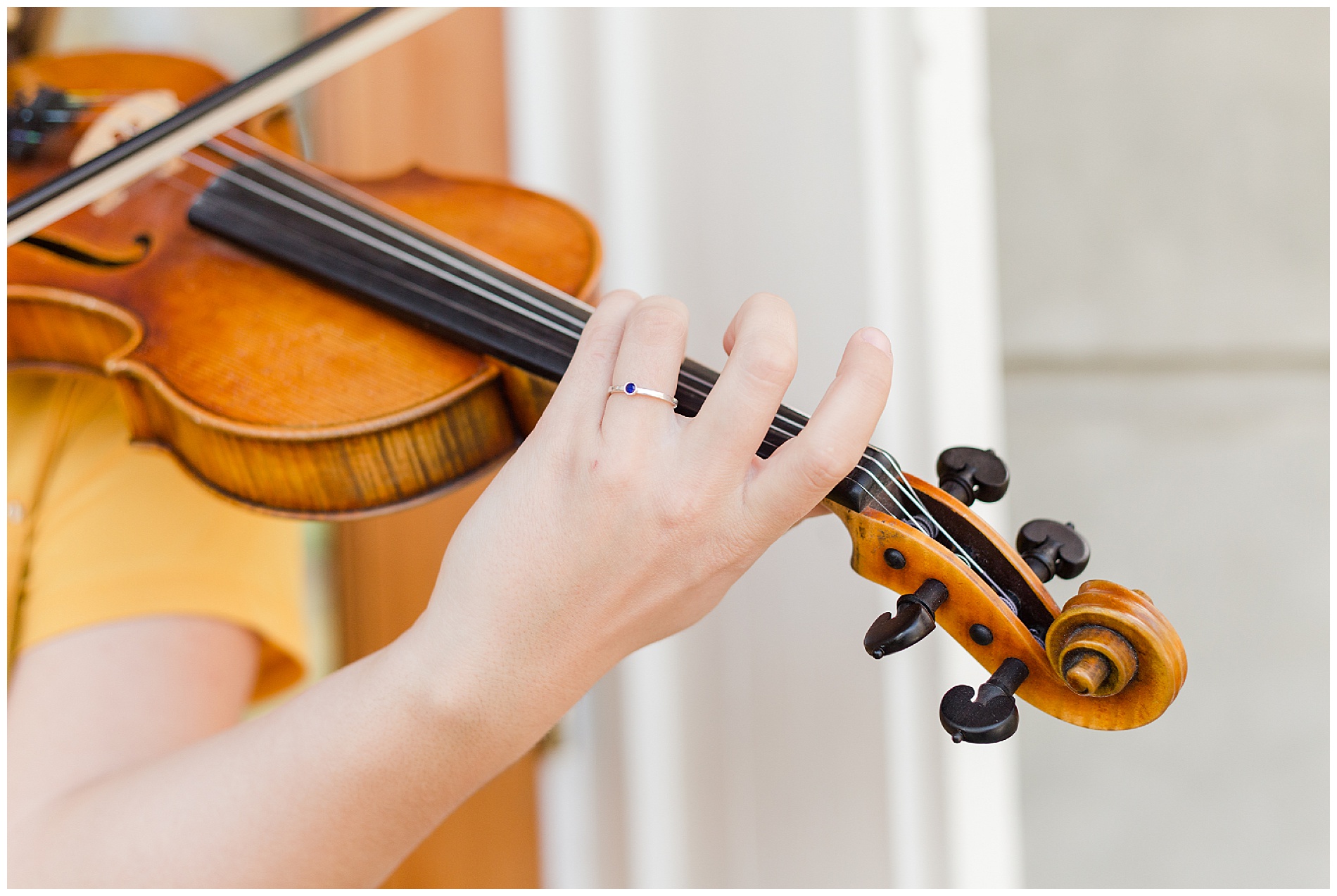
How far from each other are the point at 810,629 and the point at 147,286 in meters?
0.52

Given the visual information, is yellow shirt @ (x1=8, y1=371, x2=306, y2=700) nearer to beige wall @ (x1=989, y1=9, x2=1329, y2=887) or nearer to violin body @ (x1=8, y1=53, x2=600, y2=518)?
violin body @ (x1=8, y1=53, x2=600, y2=518)

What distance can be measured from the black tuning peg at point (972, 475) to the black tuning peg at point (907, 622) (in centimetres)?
5

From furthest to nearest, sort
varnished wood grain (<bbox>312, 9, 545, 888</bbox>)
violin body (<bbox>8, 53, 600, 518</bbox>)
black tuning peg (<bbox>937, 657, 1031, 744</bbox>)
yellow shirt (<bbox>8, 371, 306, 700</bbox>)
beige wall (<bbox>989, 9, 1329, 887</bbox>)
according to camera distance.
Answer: varnished wood grain (<bbox>312, 9, 545, 888</bbox>) → beige wall (<bbox>989, 9, 1329, 887</bbox>) → yellow shirt (<bbox>8, 371, 306, 700</bbox>) → violin body (<bbox>8, 53, 600, 518</bbox>) → black tuning peg (<bbox>937, 657, 1031, 744</bbox>)

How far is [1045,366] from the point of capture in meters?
0.71

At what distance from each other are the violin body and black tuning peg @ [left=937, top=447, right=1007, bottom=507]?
0.20 meters

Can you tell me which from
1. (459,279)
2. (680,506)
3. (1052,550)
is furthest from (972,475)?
(459,279)

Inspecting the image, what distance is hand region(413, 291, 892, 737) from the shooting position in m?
0.32

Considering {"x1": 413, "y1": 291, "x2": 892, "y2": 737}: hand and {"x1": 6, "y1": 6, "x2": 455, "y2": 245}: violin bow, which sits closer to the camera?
{"x1": 413, "y1": 291, "x2": 892, "y2": 737}: hand

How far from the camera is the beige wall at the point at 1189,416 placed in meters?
0.69

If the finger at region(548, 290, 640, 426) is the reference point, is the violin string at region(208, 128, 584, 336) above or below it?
above

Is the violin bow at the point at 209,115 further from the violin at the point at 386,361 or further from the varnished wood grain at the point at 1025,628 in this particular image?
the varnished wood grain at the point at 1025,628

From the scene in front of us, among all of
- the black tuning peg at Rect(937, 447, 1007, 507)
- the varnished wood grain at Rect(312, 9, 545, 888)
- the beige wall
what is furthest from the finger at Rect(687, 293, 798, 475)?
the varnished wood grain at Rect(312, 9, 545, 888)

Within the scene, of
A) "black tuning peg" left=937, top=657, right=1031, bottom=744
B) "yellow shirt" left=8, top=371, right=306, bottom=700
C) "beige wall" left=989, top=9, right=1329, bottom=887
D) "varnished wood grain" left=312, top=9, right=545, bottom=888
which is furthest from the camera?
"varnished wood grain" left=312, top=9, right=545, bottom=888

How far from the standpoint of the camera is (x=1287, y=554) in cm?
71
